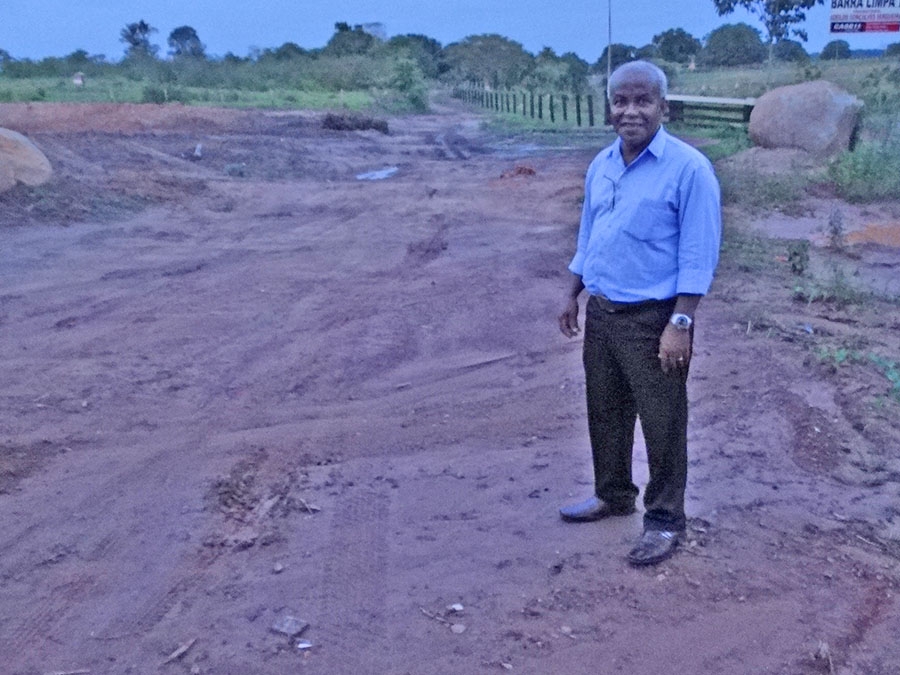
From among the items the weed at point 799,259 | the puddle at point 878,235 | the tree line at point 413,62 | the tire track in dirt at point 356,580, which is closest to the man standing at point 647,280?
the tire track in dirt at point 356,580

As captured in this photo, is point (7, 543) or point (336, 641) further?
point (7, 543)

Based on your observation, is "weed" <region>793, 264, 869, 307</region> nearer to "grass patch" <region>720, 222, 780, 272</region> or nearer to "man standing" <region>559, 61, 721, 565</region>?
"grass patch" <region>720, 222, 780, 272</region>

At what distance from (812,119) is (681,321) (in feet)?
46.6

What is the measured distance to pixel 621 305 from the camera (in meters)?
3.75

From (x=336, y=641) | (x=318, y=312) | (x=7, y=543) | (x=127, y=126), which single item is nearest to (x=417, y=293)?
(x=318, y=312)

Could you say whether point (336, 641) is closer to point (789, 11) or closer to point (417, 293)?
point (417, 293)

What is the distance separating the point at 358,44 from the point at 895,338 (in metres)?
71.8

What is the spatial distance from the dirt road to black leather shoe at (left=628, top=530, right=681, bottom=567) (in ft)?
0.27

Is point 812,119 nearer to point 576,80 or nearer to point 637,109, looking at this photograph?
point 637,109

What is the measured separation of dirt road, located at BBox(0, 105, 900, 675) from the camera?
11.5ft

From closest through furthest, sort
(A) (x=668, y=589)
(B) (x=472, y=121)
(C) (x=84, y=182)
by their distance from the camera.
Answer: (A) (x=668, y=589)
(C) (x=84, y=182)
(B) (x=472, y=121)

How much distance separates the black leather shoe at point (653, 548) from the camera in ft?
Result: 12.6

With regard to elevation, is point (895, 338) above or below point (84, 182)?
below

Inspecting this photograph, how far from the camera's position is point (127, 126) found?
78.8 ft
